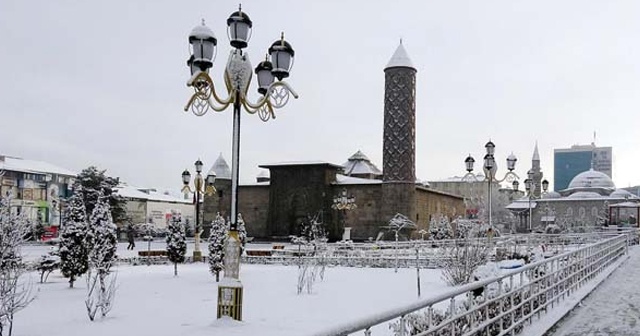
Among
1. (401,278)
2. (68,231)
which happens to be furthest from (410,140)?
(68,231)

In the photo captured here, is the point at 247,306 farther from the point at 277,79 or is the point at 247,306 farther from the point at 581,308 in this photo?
the point at 581,308

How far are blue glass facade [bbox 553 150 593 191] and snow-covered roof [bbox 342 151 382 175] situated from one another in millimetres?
76130

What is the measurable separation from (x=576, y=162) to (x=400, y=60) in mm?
93656

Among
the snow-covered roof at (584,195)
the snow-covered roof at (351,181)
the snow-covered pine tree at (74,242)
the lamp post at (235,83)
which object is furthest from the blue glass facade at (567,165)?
the lamp post at (235,83)

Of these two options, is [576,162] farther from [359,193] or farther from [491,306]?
[491,306]

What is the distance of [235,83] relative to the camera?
962cm

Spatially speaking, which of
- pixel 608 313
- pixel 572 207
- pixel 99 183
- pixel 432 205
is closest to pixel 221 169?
pixel 99 183

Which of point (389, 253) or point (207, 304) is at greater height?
point (207, 304)

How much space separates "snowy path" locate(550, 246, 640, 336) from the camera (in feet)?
25.6

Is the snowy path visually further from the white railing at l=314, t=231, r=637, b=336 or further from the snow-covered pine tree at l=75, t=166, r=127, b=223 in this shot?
the snow-covered pine tree at l=75, t=166, r=127, b=223

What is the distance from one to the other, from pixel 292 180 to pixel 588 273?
34.7 m

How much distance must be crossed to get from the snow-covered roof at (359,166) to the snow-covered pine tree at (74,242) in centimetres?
4141

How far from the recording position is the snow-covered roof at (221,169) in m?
53.9

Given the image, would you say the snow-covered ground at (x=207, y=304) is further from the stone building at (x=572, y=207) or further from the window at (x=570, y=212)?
the window at (x=570, y=212)
